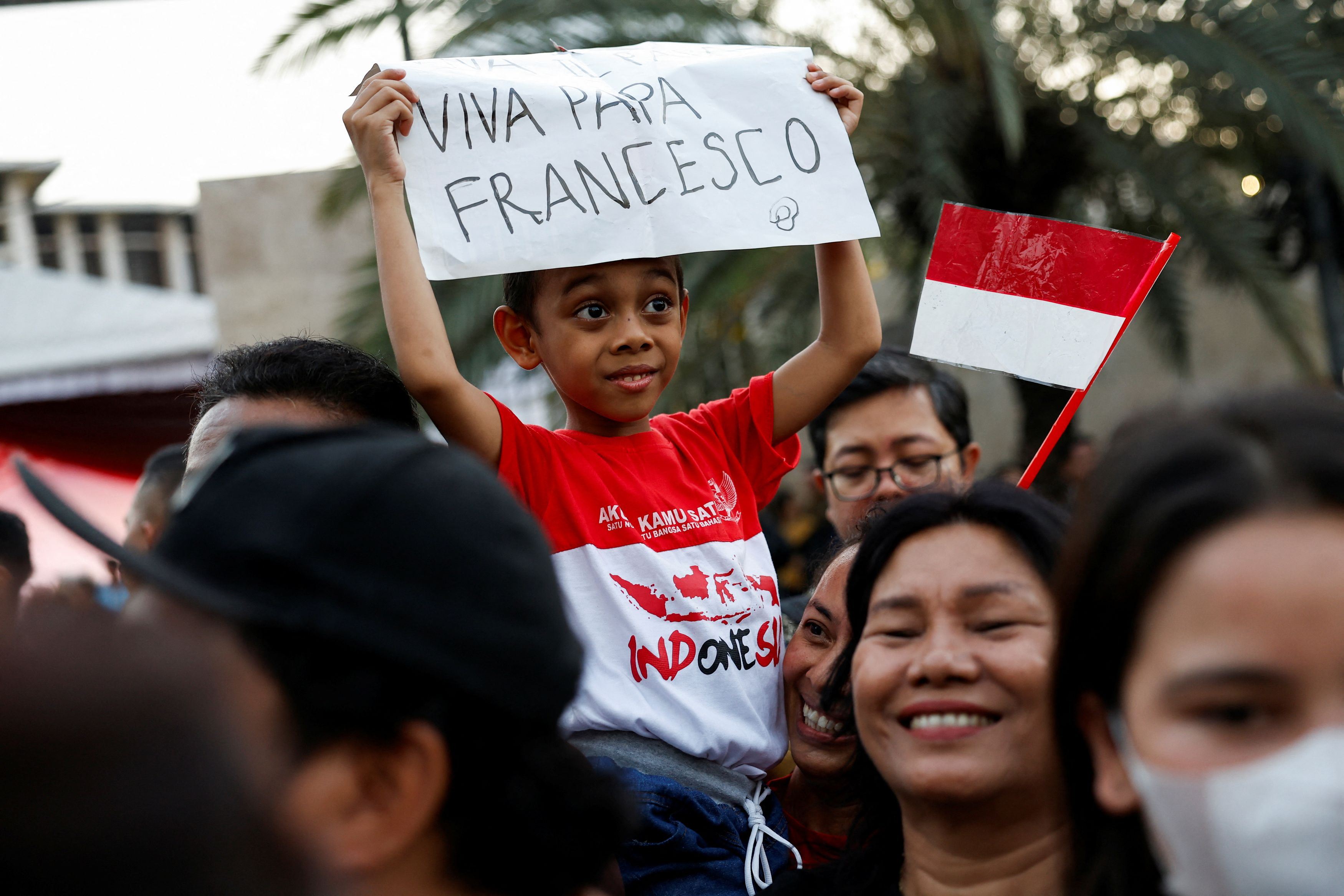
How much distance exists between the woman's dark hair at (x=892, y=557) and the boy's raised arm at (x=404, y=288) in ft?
2.42

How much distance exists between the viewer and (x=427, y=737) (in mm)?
1104

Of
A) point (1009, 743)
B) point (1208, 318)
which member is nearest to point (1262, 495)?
point (1009, 743)

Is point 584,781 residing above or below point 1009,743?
above

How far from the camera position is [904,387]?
3.40 metres

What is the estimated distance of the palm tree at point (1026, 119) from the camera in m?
6.25

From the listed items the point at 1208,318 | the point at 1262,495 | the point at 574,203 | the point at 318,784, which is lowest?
the point at 1208,318

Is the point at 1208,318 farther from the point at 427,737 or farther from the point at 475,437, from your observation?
the point at 427,737

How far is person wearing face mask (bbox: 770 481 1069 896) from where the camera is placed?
176 cm

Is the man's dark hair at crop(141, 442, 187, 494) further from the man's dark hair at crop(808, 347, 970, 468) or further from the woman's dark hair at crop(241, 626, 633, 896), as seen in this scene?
the woman's dark hair at crop(241, 626, 633, 896)

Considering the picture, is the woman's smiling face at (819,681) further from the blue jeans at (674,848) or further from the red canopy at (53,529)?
the red canopy at (53,529)

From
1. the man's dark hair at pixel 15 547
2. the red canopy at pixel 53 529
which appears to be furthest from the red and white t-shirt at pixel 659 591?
the man's dark hair at pixel 15 547

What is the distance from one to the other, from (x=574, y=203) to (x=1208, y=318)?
12816 mm

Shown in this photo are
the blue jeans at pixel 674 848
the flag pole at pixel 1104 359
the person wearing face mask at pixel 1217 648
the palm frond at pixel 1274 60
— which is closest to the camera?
the person wearing face mask at pixel 1217 648

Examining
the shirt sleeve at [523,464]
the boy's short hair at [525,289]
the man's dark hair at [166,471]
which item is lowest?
the man's dark hair at [166,471]
